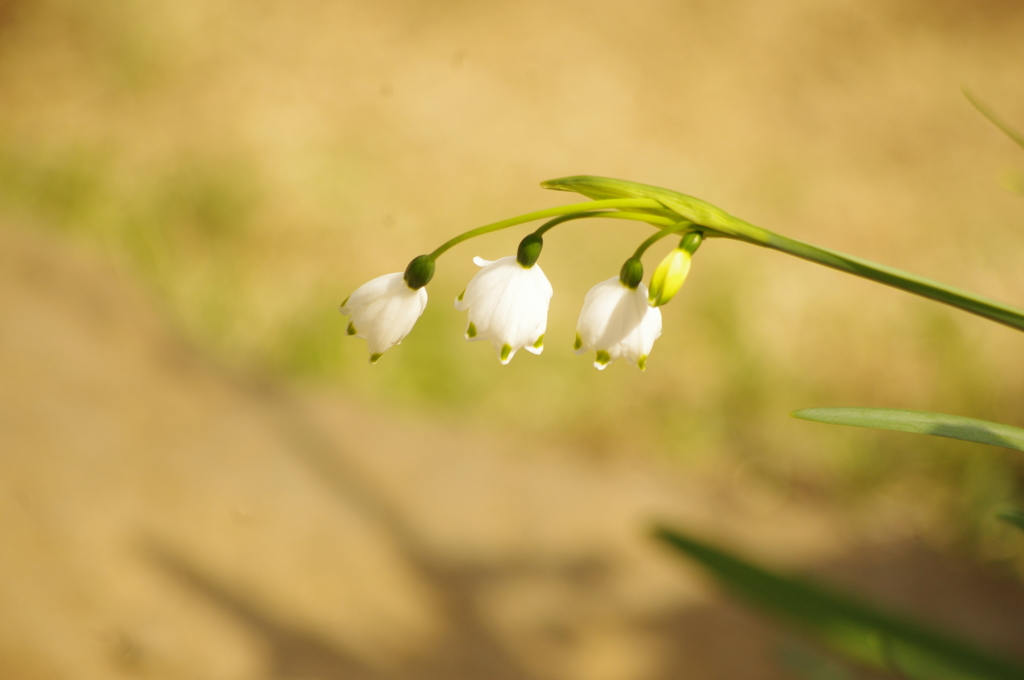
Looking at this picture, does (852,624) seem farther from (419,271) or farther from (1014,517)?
(419,271)

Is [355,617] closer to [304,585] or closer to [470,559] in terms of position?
[304,585]

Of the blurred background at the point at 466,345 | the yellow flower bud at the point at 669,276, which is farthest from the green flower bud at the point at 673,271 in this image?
the blurred background at the point at 466,345

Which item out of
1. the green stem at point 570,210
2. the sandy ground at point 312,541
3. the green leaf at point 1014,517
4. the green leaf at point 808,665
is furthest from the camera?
the sandy ground at point 312,541

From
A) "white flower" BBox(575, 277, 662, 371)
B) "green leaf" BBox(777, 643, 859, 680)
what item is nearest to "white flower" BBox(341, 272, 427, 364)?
"white flower" BBox(575, 277, 662, 371)

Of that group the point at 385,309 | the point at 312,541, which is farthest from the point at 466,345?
the point at 385,309

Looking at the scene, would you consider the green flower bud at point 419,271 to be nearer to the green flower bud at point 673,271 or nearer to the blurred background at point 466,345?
the green flower bud at point 673,271

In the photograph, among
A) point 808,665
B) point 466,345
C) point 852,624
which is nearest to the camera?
point 852,624
